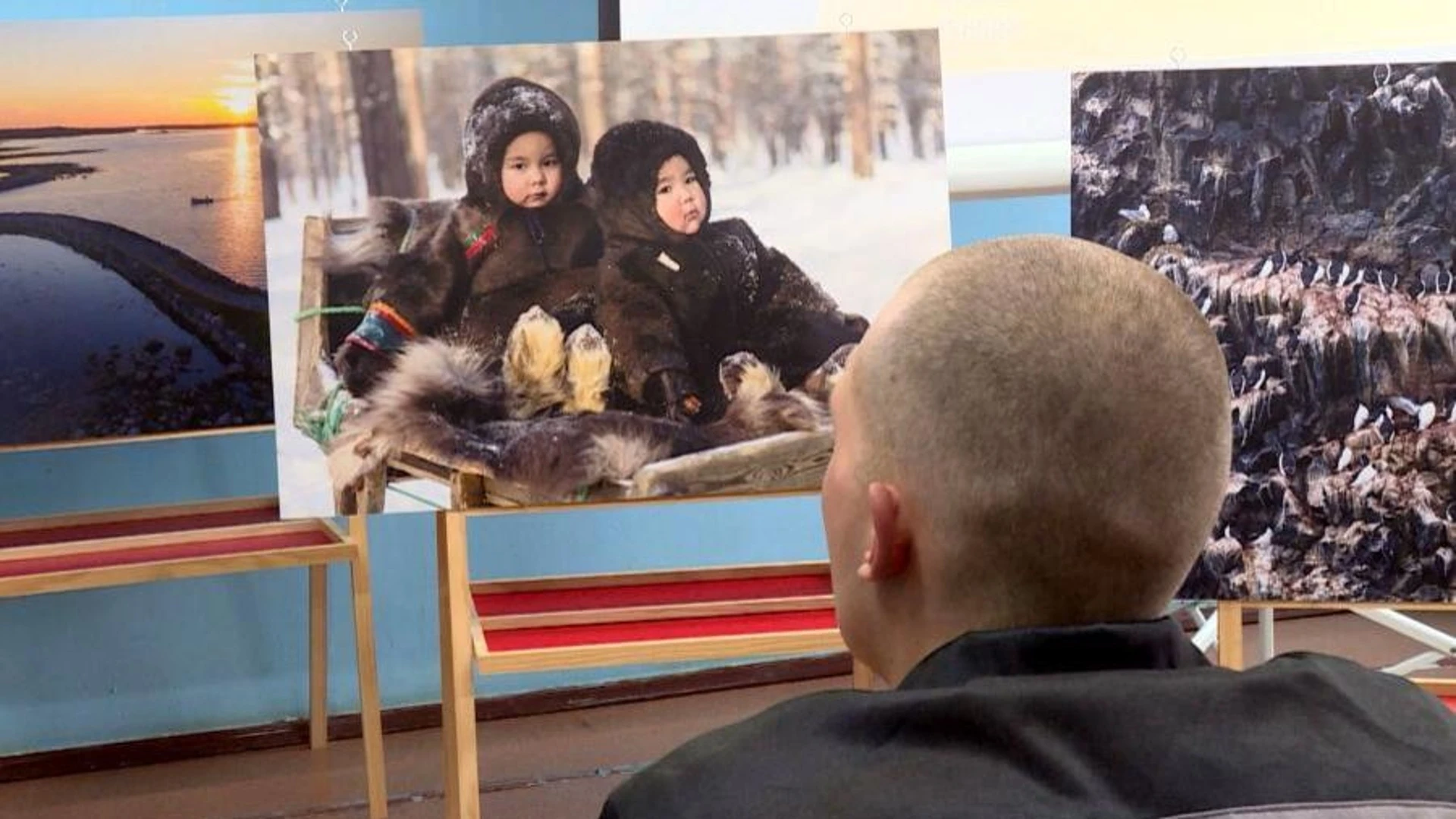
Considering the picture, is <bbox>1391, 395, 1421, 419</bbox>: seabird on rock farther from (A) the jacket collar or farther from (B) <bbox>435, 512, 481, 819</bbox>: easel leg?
(A) the jacket collar

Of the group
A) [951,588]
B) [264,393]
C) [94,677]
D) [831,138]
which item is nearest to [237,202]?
[264,393]

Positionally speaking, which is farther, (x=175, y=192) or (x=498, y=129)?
(x=175, y=192)

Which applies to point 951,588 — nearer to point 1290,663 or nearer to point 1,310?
point 1290,663

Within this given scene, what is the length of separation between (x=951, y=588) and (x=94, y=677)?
2664 mm

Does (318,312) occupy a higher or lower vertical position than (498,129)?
lower

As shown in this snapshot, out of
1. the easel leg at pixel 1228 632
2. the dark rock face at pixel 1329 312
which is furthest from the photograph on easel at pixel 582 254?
the easel leg at pixel 1228 632

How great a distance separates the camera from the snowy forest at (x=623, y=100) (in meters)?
2.09

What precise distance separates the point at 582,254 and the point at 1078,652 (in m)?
1.29

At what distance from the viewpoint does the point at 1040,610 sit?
3.24 ft

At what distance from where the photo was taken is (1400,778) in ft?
2.66

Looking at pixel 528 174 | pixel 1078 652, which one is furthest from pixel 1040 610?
pixel 528 174

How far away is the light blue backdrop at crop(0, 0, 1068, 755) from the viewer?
3.22 metres

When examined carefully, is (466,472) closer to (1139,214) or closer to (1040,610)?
(1139,214)

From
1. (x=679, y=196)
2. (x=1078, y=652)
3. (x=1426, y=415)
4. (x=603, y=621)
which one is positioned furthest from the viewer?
(x=603, y=621)
